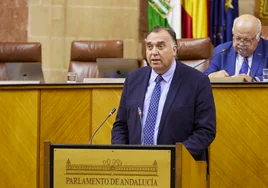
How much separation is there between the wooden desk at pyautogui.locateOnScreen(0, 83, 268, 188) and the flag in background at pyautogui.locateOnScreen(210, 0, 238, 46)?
2701 mm

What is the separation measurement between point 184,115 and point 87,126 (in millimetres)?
1397

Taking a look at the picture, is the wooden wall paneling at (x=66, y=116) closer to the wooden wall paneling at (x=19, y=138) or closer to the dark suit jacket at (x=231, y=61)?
the wooden wall paneling at (x=19, y=138)

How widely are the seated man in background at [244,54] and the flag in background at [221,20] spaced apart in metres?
1.66

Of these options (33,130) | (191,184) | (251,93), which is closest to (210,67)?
(251,93)

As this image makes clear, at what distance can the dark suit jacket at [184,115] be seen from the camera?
5211 mm

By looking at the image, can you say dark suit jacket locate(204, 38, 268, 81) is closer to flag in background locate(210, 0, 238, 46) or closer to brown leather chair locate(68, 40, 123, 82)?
brown leather chair locate(68, 40, 123, 82)

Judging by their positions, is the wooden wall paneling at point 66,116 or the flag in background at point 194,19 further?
the flag in background at point 194,19

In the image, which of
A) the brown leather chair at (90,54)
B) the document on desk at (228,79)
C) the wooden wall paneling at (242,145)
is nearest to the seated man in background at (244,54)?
the document on desk at (228,79)

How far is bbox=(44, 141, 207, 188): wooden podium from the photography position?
4.61 meters

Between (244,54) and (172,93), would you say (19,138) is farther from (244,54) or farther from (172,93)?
(244,54)

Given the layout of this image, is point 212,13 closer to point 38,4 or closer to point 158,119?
point 38,4

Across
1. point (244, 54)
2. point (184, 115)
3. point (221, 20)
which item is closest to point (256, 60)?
point (244, 54)

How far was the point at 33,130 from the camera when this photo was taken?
642 centimetres

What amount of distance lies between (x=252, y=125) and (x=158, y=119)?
111 cm
